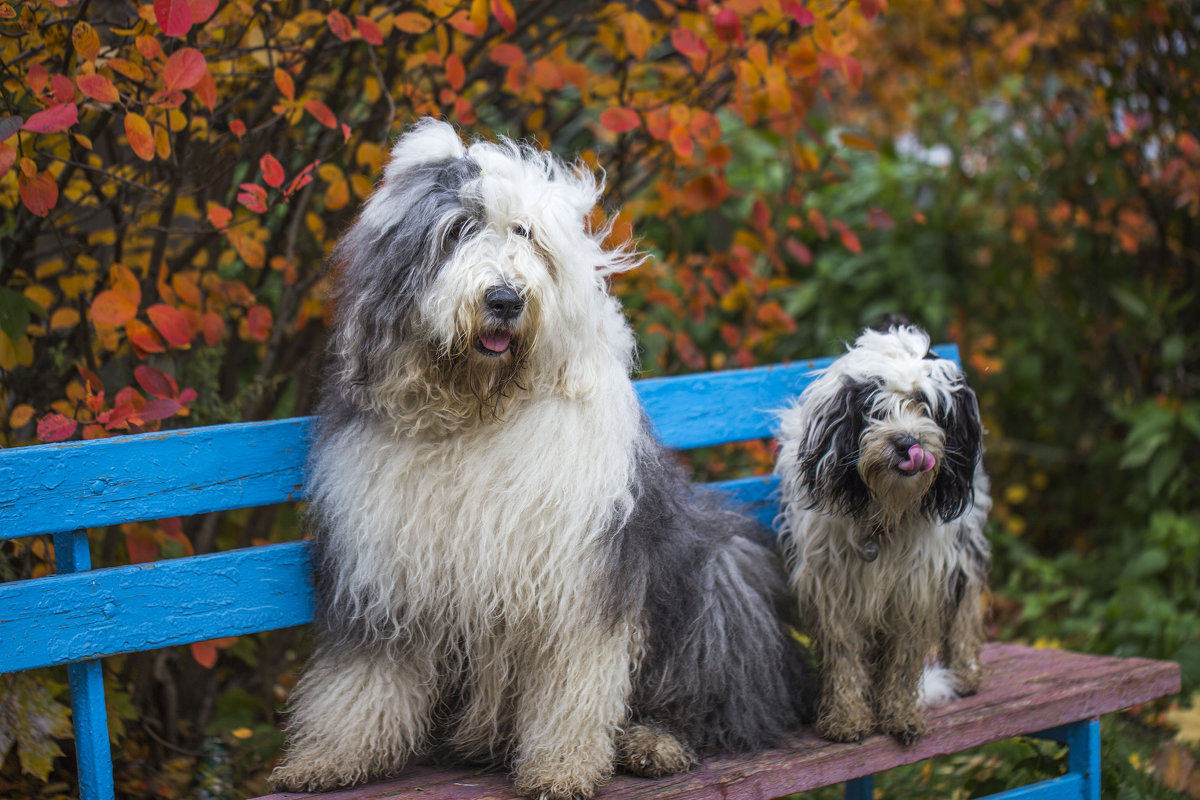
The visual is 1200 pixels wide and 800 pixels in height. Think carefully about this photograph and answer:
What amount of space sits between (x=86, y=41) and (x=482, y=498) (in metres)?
1.36

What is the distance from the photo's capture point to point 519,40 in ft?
11.8

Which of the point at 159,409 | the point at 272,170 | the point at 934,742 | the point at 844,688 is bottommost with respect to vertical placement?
the point at 934,742

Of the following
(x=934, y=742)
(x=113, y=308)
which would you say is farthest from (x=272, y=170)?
(x=934, y=742)

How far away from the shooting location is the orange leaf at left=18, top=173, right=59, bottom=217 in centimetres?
238

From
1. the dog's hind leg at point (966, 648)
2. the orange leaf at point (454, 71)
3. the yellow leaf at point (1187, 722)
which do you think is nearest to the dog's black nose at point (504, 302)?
the orange leaf at point (454, 71)

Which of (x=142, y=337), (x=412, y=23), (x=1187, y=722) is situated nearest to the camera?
(x=142, y=337)

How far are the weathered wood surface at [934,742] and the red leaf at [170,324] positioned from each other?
1.11 m

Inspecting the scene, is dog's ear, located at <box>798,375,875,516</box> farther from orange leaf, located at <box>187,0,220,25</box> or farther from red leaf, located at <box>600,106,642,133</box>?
orange leaf, located at <box>187,0,220,25</box>

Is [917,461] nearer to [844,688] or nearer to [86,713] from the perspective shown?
[844,688]

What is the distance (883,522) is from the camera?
238 cm

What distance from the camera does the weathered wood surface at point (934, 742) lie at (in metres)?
2.22

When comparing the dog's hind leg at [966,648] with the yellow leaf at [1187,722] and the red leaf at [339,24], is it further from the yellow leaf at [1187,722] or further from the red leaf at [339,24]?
the red leaf at [339,24]

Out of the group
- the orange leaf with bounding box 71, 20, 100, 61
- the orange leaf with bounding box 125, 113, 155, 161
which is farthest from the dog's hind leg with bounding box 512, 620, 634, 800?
the orange leaf with bounding box 71, 20, 100, 61

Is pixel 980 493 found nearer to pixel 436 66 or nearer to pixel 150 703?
pixel 436 66
